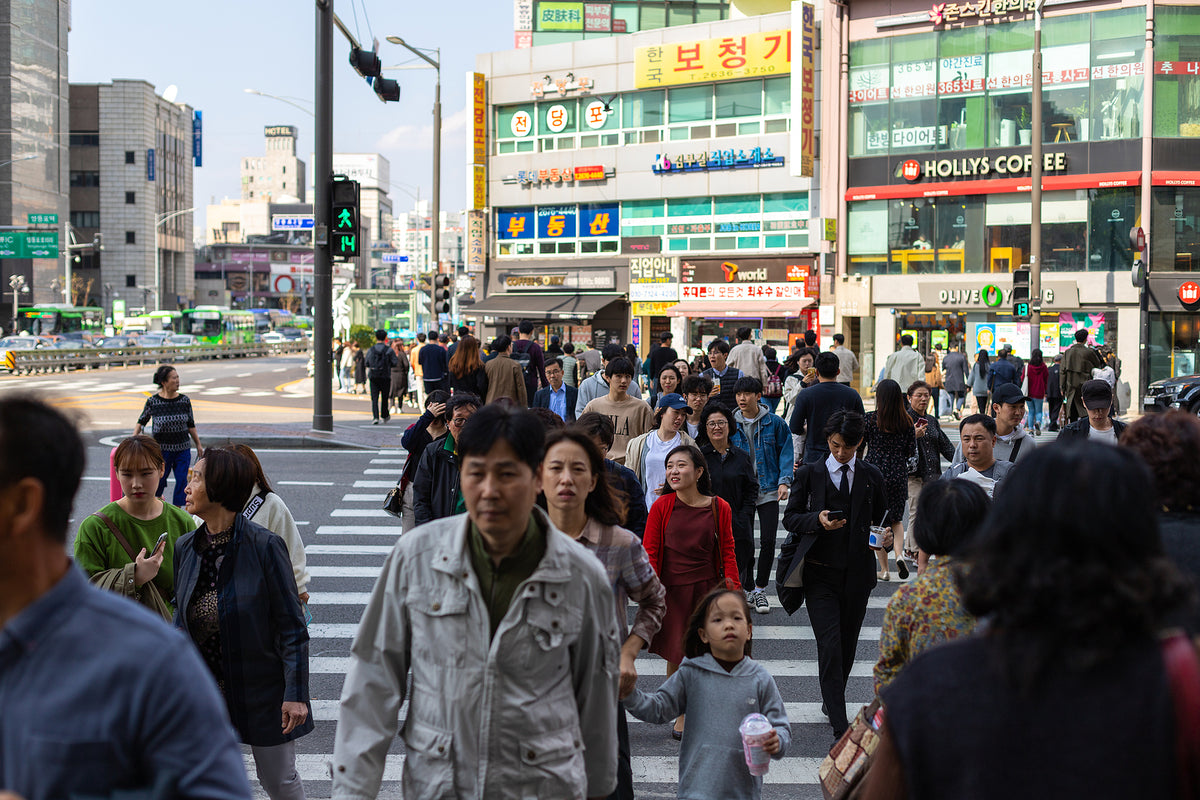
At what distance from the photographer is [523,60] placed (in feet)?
153

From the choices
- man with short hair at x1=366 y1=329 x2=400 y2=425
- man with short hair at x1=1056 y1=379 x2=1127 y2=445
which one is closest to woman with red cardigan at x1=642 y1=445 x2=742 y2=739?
man with short hair at x1=1056 y1=379 x2=1127 y2=445

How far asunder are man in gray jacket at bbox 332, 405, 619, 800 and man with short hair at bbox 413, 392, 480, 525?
4.28 metres

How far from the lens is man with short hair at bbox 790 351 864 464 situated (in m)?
11.1

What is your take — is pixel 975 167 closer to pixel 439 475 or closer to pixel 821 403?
pixel 821 403

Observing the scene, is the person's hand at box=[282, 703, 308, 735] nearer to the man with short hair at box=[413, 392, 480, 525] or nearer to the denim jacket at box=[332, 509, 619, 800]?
the denim jacket at box=[332, 509, 619, 800]

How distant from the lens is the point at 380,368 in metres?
24.3

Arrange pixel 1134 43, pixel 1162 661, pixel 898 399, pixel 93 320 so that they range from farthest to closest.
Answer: pixel 93 320 → pixel 1134 43 → pixel 898 399 → pixel 1162 661

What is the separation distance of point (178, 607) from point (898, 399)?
6.89 metres

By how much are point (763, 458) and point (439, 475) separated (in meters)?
3.76

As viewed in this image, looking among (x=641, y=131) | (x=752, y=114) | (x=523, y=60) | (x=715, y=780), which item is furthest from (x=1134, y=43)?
(x=715, y=780)

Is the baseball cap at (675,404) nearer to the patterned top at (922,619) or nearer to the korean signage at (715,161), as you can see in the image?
the patterned top at (922,619)

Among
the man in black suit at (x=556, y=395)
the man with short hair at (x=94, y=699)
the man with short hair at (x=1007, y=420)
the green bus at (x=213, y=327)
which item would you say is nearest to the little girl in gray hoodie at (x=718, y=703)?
the man with short hair at (x=94, y=699)

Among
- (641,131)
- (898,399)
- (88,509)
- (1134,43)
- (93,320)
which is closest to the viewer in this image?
(898,399)

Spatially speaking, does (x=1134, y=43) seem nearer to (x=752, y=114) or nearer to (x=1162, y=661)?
(x=752, y=114)
